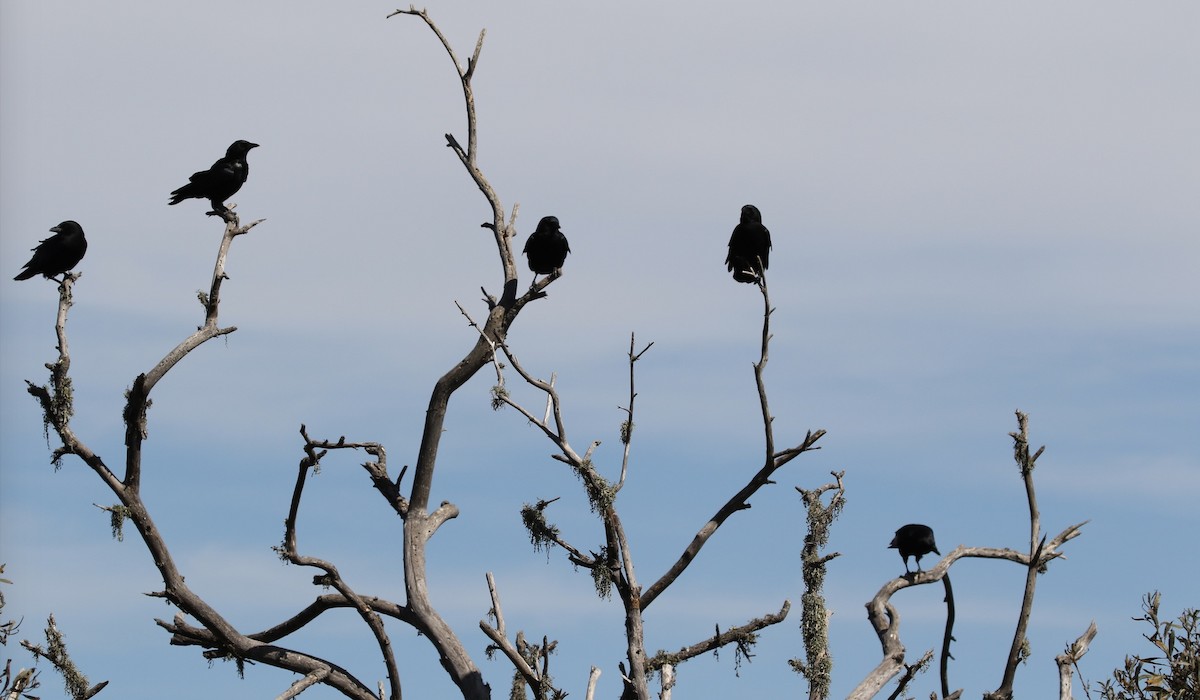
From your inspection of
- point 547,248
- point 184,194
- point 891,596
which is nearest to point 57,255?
point 184,194

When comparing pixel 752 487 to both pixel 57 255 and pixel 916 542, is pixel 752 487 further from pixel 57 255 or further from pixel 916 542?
pixel 57 255

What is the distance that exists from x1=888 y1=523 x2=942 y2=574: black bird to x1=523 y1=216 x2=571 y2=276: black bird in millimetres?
4970

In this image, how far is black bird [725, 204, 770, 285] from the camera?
1684 centimetres

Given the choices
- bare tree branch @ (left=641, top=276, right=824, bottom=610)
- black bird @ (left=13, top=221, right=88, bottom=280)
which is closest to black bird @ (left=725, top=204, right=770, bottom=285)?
bare tree branch @ (left=641, top=276, right=824, bottom=610)

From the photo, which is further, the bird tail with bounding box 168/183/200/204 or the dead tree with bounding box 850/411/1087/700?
the bird tail with bounding box 168/183/200/204

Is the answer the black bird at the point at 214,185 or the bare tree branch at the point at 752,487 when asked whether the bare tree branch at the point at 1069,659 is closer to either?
the bare tree branch at the point at 752,487

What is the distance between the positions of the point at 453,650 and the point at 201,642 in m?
2.73

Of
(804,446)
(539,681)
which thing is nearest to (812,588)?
(804,446)

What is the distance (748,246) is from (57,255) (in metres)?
7.80

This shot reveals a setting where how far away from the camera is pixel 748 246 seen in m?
16.8

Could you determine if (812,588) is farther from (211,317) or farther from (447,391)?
(211,317)

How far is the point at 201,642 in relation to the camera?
16.4m

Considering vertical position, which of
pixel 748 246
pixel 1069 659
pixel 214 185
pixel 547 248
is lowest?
pixel 1069 659

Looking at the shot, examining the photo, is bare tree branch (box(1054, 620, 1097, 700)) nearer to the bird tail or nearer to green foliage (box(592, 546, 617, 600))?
green foliage (box(592, 546, 617, 600))
